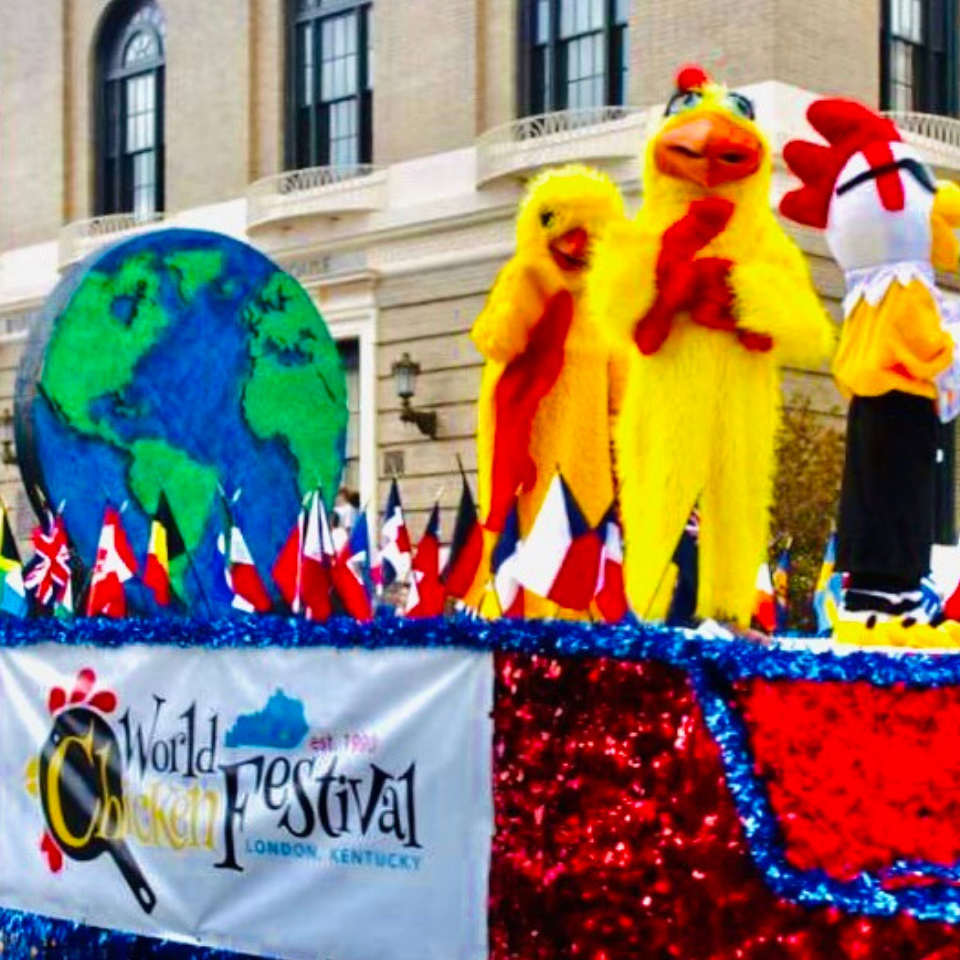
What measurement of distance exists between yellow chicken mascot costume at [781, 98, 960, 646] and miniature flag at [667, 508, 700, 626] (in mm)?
855

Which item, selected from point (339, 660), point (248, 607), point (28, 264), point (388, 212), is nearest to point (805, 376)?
point (388, 212)

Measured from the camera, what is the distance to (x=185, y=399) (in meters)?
8.34

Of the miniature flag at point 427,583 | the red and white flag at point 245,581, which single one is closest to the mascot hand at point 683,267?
the miniature flag at point 427,583

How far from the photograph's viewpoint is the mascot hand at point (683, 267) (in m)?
6.35

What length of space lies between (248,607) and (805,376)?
43.7ft

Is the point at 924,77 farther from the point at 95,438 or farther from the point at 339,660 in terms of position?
the point at 339,660

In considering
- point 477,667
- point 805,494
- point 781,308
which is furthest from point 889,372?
point 805,494

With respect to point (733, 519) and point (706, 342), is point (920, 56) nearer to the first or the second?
point (706, 342)

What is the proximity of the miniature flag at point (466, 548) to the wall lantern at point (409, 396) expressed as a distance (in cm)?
1303

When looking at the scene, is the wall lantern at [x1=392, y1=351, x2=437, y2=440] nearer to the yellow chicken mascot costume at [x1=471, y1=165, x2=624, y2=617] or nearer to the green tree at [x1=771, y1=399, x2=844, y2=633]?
the green tree at [x1=771, y1=399, x2=844, y2=633]

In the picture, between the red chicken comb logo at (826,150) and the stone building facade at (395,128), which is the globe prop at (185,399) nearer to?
the red chicken comb logo at (826,150)

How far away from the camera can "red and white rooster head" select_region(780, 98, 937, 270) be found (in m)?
5.59

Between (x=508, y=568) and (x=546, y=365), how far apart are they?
80cm

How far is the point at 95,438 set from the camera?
782cm
